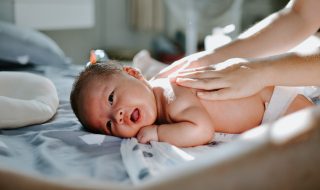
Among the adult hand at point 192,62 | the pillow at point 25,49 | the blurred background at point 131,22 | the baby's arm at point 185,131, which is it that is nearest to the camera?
the baby's arm at point 185,131

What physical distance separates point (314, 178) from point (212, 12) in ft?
7.85

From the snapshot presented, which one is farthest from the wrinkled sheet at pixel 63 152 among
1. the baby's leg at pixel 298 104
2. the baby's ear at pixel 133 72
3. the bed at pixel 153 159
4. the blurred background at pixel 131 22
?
the blurred background at pixel 131 22

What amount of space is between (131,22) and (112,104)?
306 centimetres

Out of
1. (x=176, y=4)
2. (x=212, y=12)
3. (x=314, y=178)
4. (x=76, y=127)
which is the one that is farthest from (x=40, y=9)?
(x=314, y=178)

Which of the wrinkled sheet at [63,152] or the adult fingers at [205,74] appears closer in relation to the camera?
the wrinkled sheet at [63,152]

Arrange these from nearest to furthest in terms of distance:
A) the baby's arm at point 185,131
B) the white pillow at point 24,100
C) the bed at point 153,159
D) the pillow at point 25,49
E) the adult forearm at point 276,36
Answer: the bed at point 153,159 < the baby's arm at point 185,131 < the white pillow at point 24,100 < the adult forearm at point 276,36 < the pillow at point 25,49

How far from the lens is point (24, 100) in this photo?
1362 millimetres

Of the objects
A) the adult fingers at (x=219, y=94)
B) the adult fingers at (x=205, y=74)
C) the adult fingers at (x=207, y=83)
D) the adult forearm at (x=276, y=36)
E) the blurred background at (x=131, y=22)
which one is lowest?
the blurred background at (x=131, y=22)

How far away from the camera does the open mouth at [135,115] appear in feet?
3.92

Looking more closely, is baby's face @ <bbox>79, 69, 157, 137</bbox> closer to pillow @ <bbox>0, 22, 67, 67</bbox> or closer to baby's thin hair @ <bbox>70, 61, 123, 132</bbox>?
baby's thin hair @ <bbox>70, 61, 123, 132</bbox>

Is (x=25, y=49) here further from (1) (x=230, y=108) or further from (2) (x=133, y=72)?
(1) (x=230, y=108)

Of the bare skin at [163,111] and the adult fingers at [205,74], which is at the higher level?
the adult fingers at [205,74]

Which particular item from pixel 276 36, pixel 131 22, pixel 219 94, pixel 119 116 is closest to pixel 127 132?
pixel 119 116

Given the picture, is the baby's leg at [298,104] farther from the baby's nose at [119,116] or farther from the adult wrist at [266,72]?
the baby's nose at [119,116]
